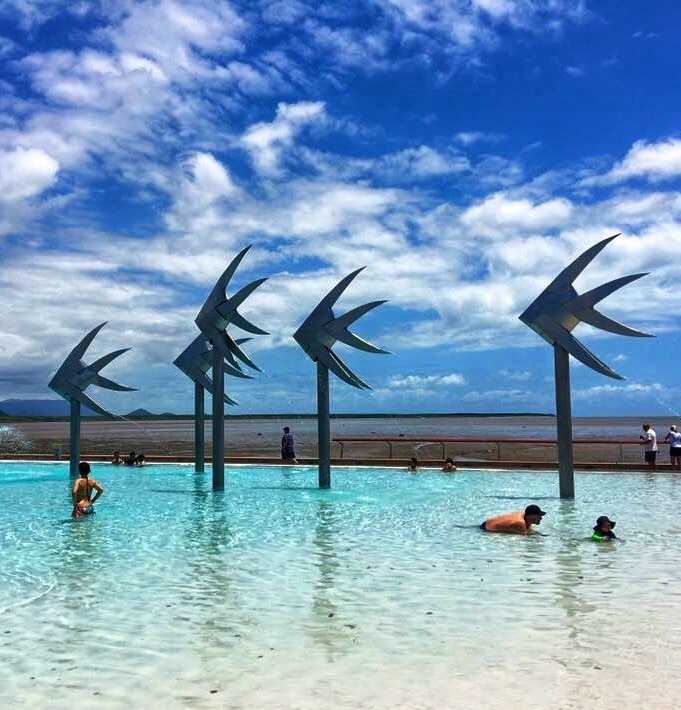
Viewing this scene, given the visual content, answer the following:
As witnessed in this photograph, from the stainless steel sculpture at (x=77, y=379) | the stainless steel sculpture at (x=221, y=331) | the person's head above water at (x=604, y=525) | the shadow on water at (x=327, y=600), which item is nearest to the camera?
the shadow on water at (x=327, y=600)

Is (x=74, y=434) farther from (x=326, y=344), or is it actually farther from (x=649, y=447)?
(x=649, y=447)

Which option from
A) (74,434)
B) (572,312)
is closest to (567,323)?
(572,312)

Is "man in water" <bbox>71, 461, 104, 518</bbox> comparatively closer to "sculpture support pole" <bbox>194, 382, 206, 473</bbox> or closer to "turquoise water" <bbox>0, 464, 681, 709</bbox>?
"turquoise water" <bbox>0, 464, 681, 709</bbox>

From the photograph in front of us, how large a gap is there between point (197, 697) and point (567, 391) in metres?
12.9

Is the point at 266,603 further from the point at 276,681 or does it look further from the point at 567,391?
the point at 567,391

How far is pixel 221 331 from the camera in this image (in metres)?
19.6

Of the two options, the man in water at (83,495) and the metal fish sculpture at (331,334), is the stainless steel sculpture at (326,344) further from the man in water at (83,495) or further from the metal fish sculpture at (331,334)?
the man in water at (83,495)

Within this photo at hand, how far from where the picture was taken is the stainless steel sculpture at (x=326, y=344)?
759 inches

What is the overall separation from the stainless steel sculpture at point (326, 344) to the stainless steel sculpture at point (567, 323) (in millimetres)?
4082

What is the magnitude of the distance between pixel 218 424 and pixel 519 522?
356 inches

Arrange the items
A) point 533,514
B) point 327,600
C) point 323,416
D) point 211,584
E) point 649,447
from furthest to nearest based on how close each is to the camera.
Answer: point 649,447 → point 323,416 → point 533,514 → point 211,584 → point 327,600

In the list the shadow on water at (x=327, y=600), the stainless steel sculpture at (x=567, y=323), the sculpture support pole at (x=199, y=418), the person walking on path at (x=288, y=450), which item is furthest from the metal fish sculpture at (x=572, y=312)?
the person walking on path at (x=288, y=450)

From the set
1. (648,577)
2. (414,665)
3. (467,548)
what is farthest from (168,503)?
(414,665)

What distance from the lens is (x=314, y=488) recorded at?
787 inches
